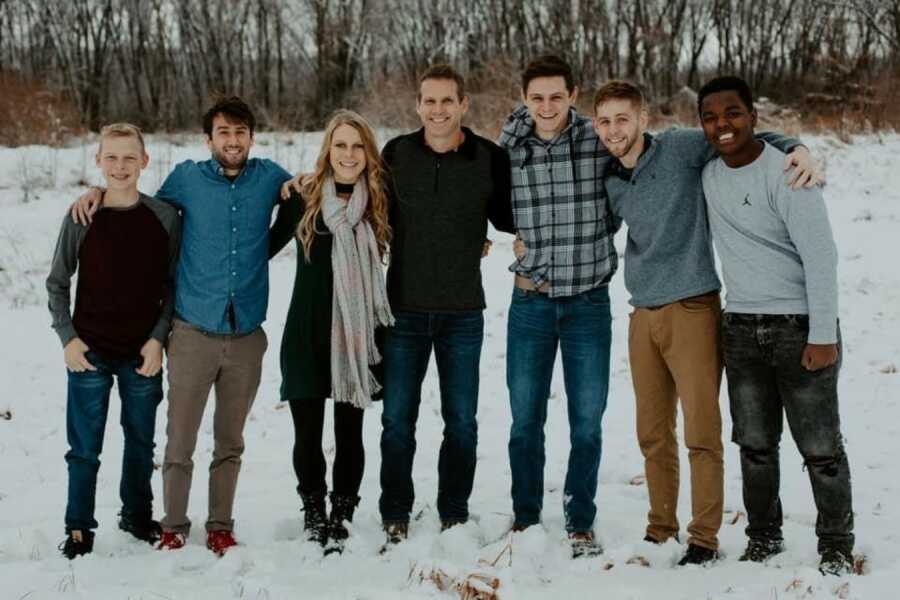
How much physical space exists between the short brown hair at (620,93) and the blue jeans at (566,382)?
89cm

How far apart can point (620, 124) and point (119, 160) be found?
2326 mm

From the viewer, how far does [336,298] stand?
3984mm

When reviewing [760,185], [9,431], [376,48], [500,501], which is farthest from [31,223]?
[376,48]

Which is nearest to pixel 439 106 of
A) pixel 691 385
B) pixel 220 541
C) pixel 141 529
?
pixel 691 385

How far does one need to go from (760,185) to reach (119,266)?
2893 mm

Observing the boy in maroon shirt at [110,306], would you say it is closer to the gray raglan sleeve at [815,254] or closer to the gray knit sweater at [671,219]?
the gray knit sweater at [671,219]

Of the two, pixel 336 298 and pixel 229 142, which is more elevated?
pixel 229 142

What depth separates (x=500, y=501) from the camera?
472 cm

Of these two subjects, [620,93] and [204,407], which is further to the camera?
[204,407]

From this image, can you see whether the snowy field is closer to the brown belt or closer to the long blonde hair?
the brown belt

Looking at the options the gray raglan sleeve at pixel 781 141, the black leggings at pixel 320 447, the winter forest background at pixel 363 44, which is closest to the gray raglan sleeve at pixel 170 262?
the black leggings at pixel 320 447

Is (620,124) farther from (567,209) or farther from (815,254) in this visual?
(815,254)

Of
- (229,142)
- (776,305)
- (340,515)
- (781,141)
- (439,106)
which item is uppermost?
(439,106)

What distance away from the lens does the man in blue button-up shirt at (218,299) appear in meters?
3.98
